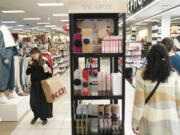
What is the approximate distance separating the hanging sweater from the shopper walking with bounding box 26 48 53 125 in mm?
2424

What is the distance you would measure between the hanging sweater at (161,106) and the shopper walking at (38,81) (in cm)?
242

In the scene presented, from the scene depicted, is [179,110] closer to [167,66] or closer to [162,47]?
[167,66]

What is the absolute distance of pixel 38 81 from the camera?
3.97 meters

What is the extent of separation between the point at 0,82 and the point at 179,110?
3563 mm

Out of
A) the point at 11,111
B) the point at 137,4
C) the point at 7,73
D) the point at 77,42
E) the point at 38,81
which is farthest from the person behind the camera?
the point at 137,4

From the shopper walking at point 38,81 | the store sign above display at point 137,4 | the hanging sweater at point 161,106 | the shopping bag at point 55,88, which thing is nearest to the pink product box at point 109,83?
the hanging sweater at point 161,106

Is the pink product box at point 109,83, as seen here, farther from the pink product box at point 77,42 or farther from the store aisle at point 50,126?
the store aisle at point 50,126

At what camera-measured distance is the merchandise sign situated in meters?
2.01

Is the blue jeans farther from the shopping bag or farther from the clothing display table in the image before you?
the shopping bag

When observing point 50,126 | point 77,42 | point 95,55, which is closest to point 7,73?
point 50,126

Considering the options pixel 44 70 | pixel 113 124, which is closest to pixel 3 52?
pixel 44 70

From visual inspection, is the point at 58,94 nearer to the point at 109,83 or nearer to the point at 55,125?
the point at 55,125

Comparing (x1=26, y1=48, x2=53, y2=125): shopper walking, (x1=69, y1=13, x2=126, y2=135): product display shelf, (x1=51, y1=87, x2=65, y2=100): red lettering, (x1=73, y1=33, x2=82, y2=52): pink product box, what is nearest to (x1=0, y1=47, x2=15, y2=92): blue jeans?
(x1=26, y1=48, x2=53, y2=125): shopper walking

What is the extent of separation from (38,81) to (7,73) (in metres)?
0.81
